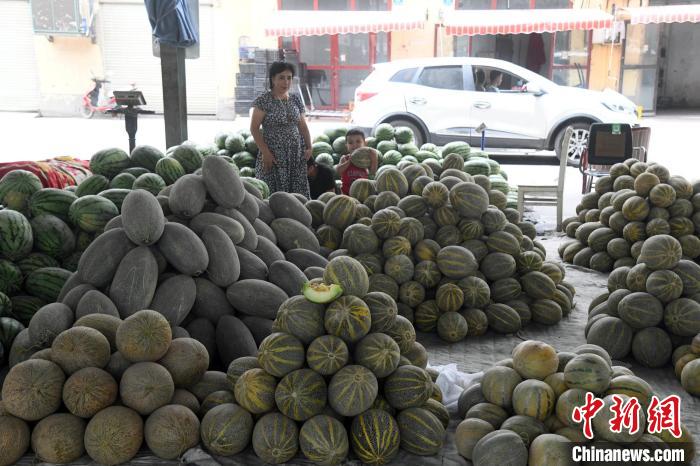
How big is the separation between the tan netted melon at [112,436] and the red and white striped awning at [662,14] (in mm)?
18848

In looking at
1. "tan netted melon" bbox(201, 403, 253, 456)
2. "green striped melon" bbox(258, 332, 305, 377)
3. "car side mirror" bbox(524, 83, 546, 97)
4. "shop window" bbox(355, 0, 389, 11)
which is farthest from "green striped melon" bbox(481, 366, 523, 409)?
"shop window" bbox(355, 0, 389, 11)

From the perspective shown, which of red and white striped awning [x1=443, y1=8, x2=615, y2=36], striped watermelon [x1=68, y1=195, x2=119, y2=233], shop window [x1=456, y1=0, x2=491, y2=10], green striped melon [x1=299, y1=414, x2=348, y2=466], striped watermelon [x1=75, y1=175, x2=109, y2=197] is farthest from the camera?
shop window [x1=456, y1=0, x2=491, y2=10]

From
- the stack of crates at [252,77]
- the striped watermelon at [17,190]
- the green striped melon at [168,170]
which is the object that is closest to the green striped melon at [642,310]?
the green striped melon at [168,170]

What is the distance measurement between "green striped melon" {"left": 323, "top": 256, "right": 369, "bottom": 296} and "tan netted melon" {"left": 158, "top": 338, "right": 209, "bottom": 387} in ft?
2.04

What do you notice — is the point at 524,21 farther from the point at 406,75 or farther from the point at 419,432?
the point at 419,432

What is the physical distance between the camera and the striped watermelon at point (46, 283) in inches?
131

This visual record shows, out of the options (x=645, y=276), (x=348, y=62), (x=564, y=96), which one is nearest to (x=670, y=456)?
(x=645, y=276)

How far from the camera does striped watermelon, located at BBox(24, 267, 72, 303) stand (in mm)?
3322

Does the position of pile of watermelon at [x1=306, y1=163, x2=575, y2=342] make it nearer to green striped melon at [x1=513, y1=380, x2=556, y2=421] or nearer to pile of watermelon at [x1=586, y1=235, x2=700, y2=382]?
pile of watermelon at [x1=586, y1=235, x2=700, y2=382]

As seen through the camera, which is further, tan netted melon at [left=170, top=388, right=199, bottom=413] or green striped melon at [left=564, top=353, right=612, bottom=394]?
tan netted melon at [left=170, top=388, right=199, bottom=413]

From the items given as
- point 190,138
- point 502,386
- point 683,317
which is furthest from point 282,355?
point 190,138

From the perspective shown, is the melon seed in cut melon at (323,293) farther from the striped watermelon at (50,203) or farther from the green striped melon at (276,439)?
the striped watermelon at (50,203)

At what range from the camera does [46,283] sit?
3330 millimetres

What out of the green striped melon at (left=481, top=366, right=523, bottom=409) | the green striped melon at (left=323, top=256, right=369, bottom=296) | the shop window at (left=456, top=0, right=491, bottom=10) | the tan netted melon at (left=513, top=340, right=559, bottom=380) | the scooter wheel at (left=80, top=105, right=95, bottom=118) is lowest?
the green striped melon at (left=481, top=366, right=523, bottom=409)
